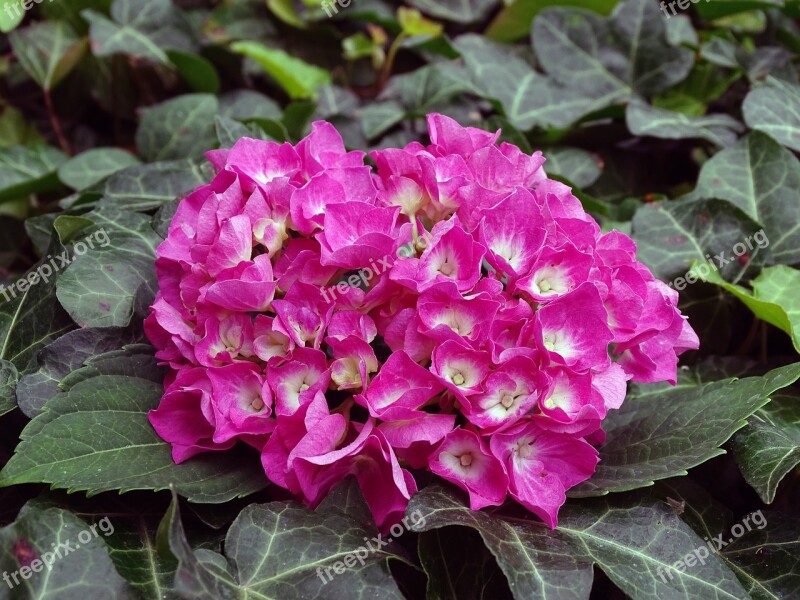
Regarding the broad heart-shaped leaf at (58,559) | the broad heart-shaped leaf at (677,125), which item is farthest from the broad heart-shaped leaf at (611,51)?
the broad heart-shaped leaf at (58,559)

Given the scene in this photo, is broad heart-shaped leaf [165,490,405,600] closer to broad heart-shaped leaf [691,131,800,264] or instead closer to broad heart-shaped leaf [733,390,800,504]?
broad heart-shaped leaf [733,390,800,504]

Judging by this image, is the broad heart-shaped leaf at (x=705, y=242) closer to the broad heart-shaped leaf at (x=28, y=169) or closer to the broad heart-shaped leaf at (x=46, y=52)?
the broad heart-shaped leaf at (x=28, y=169)

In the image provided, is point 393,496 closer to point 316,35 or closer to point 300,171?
point 300,171

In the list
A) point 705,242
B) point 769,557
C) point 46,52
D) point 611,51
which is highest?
point 46,52

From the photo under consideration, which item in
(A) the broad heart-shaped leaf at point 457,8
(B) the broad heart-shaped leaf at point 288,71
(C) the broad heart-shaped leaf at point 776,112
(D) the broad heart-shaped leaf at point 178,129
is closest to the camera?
(C) the broad heart-shaped leaf at point 776,112

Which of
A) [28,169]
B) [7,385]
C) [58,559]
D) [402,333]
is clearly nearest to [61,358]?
[7,385]

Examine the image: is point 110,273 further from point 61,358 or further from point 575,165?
point 575,165

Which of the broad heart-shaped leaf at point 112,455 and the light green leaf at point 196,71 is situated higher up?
the light green leaf at point 196,71
